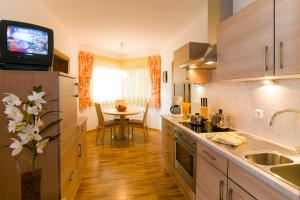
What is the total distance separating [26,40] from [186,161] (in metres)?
2.13

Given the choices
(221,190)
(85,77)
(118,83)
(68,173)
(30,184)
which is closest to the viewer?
(30,184)

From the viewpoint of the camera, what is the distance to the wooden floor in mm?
2514

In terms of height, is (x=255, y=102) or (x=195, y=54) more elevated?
(x=195, y=54)

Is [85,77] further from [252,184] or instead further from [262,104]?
[252,184]

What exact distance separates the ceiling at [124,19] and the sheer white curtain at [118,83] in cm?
110

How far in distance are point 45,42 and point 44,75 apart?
43cm

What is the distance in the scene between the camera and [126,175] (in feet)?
10.0

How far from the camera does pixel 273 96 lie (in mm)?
1737

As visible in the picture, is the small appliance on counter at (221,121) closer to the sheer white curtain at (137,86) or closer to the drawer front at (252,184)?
the drawer front at (252,184)

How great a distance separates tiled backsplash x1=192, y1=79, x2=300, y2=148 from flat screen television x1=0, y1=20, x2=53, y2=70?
6.73 ft

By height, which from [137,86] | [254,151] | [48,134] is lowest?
[254,151]

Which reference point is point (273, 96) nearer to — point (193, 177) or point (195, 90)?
point (193, 177)

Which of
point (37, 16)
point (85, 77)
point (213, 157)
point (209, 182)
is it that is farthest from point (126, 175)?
point (85, 77)

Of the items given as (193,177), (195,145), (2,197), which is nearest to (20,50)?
(2,197)
